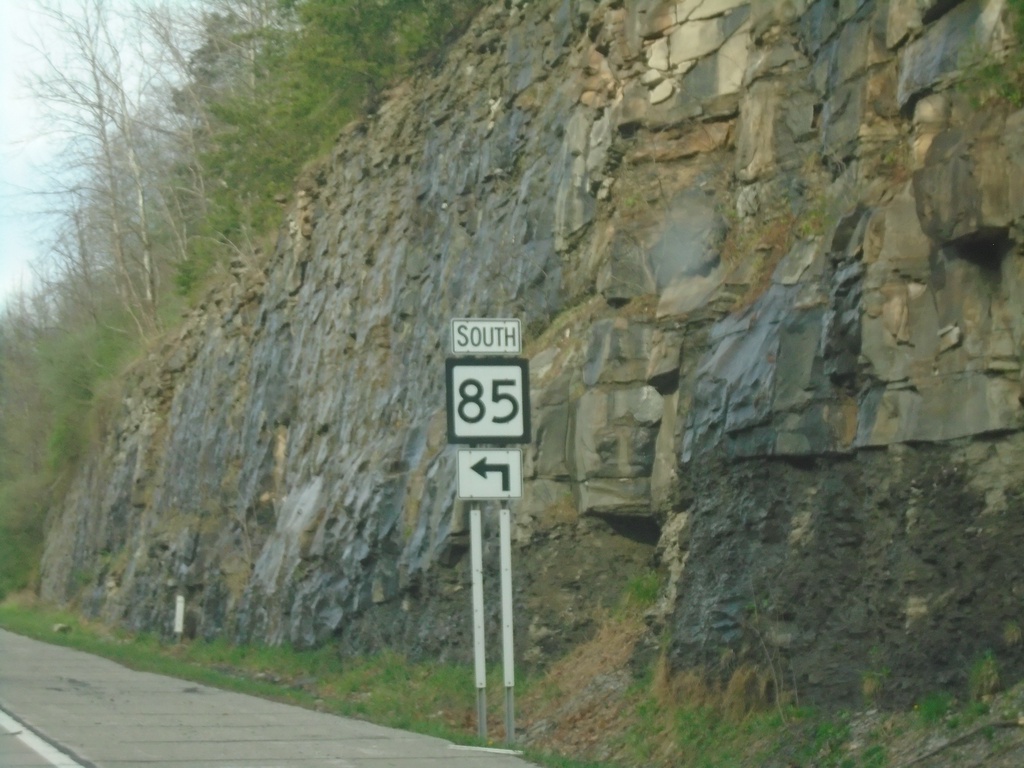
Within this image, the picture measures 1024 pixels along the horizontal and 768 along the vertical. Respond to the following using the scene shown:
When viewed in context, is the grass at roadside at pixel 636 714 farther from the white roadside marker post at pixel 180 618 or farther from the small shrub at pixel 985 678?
the white roadside marker post at pixel 180 618

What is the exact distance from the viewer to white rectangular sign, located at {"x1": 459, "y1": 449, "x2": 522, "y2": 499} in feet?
38.5

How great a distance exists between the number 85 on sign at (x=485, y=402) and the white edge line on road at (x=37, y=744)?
3.72 meters

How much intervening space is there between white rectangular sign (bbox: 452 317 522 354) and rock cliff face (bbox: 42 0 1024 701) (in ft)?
5.80

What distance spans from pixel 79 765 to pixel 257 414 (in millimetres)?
21343

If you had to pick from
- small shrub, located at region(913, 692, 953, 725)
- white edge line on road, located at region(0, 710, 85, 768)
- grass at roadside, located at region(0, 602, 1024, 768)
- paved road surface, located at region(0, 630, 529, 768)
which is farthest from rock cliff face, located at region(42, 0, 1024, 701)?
white edge line on road, located at region(0, 710, 85, 768)

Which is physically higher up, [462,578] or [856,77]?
[856,77]

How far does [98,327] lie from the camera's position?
54.0 metres

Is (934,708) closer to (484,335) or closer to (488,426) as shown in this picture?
(488,426)

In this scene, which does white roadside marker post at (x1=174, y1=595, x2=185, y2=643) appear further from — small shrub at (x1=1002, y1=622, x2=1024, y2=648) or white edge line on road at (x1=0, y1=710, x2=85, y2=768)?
small shrub at (x1=1002, y1=622, x2=1024, y2=648)

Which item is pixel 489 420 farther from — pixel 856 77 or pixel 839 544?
pixel 856 77

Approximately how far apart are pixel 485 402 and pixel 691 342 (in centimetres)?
287

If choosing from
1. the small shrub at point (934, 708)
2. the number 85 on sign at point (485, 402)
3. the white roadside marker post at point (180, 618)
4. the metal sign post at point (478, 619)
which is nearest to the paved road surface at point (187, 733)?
the metal sign post at point (478, 619)

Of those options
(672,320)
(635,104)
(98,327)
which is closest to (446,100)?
(635,104)

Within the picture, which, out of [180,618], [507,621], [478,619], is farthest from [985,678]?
[180,618]
